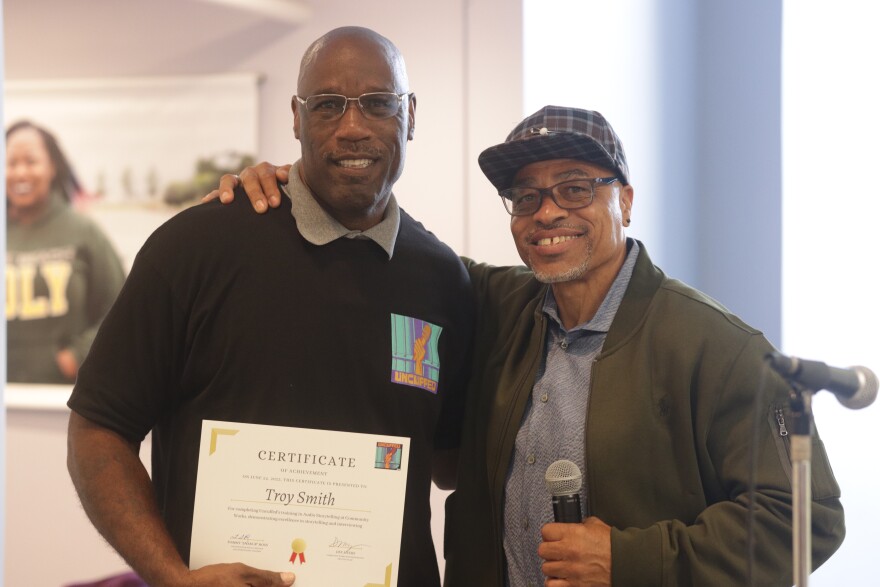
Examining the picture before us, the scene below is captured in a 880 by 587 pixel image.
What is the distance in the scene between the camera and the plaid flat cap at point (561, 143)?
2.37 m

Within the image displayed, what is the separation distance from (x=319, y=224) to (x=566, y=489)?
0.84 metres

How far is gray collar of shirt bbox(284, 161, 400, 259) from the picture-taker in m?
2.32

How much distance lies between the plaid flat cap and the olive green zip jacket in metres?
0.29

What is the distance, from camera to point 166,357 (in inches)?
87.0

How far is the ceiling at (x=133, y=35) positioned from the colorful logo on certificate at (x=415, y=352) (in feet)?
7.80

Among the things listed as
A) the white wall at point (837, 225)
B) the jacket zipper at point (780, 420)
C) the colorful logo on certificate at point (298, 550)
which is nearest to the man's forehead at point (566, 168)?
the jacket zipper at point (780, 420)

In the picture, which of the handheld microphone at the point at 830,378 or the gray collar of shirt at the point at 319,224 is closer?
the handheld microphone at the point at 830,378

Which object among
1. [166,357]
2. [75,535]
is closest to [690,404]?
[166,357]

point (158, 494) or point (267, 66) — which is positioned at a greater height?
point (267, 66)

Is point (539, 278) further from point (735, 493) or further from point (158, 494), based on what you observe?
point (158, 494)

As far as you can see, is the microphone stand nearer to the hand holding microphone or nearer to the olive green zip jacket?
the olive green zip jacket

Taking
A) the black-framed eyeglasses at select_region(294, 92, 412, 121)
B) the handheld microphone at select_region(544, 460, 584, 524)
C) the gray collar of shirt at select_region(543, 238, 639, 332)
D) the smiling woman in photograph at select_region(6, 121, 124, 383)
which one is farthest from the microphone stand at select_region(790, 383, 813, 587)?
the smiling woman in photograph at select_region(6, 121, 124, 383)

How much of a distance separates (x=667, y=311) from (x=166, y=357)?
1149 mm

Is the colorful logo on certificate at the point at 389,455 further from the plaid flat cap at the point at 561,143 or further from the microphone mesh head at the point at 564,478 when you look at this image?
the plaid flat cap at the point at 561,143
